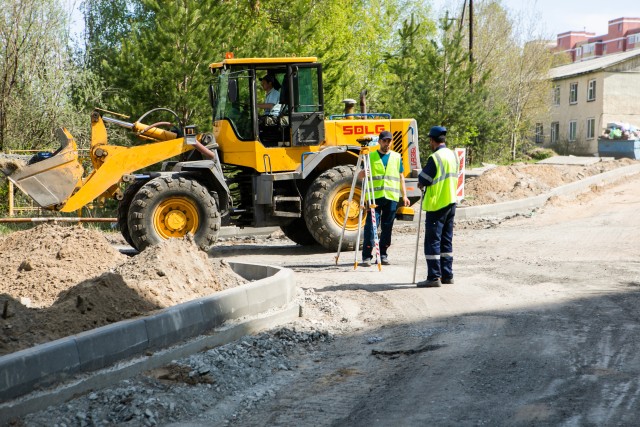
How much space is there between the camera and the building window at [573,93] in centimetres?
5794

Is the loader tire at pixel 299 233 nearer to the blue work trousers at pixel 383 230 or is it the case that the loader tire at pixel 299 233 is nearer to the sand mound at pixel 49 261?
the blue work trousers at pixel 383 230

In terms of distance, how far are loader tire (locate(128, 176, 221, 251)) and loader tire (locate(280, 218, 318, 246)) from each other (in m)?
2.14

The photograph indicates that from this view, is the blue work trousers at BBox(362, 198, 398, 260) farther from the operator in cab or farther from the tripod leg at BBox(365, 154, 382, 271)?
the operator in cab

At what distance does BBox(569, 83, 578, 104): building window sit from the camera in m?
57.9

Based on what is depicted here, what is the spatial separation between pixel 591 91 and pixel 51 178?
4823 cm

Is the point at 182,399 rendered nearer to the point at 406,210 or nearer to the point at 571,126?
the point at 406,210

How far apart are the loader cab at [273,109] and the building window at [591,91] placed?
45074mm

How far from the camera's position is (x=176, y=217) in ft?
43.8

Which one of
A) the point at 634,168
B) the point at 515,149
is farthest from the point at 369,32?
the point at 634,168

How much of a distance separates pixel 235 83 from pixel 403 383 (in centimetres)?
840

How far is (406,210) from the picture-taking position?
14977 mm

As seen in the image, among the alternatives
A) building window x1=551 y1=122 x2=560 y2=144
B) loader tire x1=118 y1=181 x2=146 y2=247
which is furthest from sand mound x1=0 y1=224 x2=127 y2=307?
building window x1=551 y1=122 x2=560 y2=144

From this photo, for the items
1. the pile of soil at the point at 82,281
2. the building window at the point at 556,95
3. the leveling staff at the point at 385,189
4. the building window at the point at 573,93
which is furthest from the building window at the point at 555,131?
the pile of soil at the point at 82,281

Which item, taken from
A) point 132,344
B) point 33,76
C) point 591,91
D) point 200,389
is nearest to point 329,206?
point 132,344
